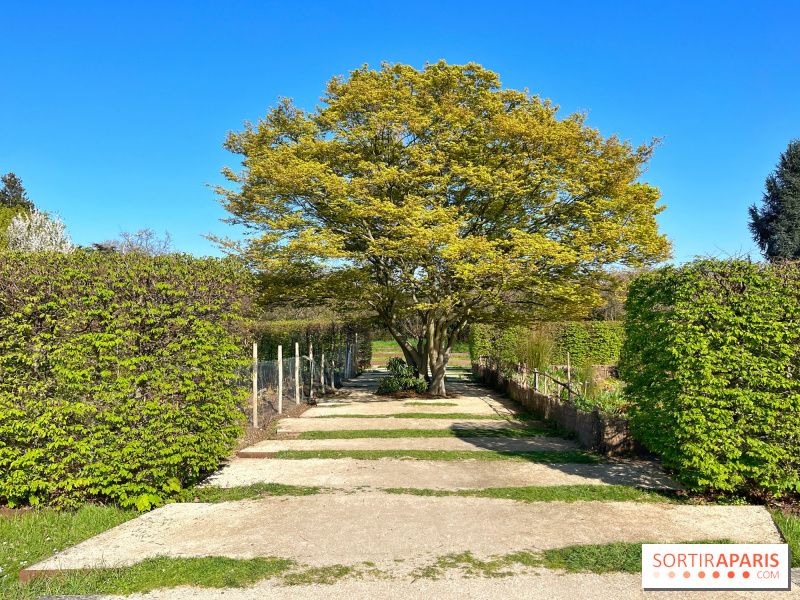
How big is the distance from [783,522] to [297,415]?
11359mm

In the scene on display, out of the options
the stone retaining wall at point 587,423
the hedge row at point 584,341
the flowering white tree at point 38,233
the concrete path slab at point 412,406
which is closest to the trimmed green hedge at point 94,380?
the stone retaining wall at point 587,423

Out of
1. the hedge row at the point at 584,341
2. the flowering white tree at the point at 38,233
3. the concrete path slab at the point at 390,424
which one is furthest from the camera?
the flowering white tree at the point at 38,233

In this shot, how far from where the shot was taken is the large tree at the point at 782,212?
3447 cm

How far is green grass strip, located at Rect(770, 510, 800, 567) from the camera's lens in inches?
202

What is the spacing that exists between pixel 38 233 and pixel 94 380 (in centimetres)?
3561

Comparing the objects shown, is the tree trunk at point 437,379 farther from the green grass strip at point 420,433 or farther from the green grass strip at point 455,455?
the green grass strip at point 455,455

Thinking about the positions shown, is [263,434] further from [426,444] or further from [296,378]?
[296,378]

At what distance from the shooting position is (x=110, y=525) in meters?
6.13

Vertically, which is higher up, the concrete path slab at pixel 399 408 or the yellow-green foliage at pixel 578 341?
the yellow-green foliage at pixel 578 341

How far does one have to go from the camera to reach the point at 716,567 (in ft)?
15.6

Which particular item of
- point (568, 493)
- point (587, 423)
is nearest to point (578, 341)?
point (587, 423)

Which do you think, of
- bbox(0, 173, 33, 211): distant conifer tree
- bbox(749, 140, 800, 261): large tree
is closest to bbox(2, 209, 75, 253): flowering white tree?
bbox(0, 173, 33, 211): distant conifer tree

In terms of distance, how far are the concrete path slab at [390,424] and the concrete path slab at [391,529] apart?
5.96 m

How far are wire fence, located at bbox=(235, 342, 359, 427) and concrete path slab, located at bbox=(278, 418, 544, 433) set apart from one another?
2.28 feet
